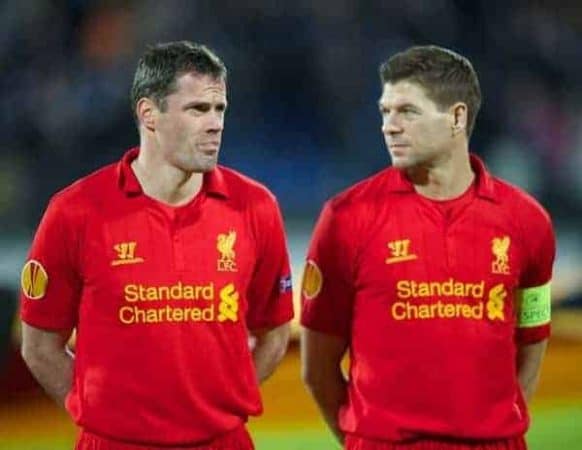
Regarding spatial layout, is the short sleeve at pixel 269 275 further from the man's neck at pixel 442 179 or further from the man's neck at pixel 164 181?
the man's neck at pixel 442 179

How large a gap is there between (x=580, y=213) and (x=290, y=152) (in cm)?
87

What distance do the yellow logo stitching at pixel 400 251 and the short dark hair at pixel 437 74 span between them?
26cm

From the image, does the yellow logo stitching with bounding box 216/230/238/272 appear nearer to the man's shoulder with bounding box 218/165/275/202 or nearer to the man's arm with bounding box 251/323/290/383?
the man's shoulder with bounding box 218/165/275/202

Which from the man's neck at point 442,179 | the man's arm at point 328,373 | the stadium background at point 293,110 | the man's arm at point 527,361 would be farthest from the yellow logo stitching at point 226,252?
the stadium background at point 293,110

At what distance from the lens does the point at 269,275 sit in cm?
263

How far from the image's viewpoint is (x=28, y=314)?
2.56m

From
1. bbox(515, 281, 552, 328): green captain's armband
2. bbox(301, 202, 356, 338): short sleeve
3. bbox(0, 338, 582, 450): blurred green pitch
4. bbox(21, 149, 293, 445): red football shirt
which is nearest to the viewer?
bbox(21, 149, 293, 445): red football shirt

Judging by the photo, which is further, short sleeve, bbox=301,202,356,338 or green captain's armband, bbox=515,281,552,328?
green captain's armband, bbox=515,281,552,328

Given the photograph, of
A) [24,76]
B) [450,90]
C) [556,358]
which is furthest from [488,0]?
[450,90]

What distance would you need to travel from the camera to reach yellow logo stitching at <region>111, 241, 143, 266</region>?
8.09 ft

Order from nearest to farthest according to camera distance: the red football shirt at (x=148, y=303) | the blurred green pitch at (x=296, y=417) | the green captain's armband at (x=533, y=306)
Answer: the red football shirt at (x=148, y=303) → the green captain's armband at (x=533, y=306) → the blurred green pitch at (x=296, y=417)

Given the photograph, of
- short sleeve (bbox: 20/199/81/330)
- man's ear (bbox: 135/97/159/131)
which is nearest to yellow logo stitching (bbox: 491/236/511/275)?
man's ear (bbox: 135/97/159/131)

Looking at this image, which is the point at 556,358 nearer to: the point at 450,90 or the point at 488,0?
the point at 488,0

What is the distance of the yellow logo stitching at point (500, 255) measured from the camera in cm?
253
